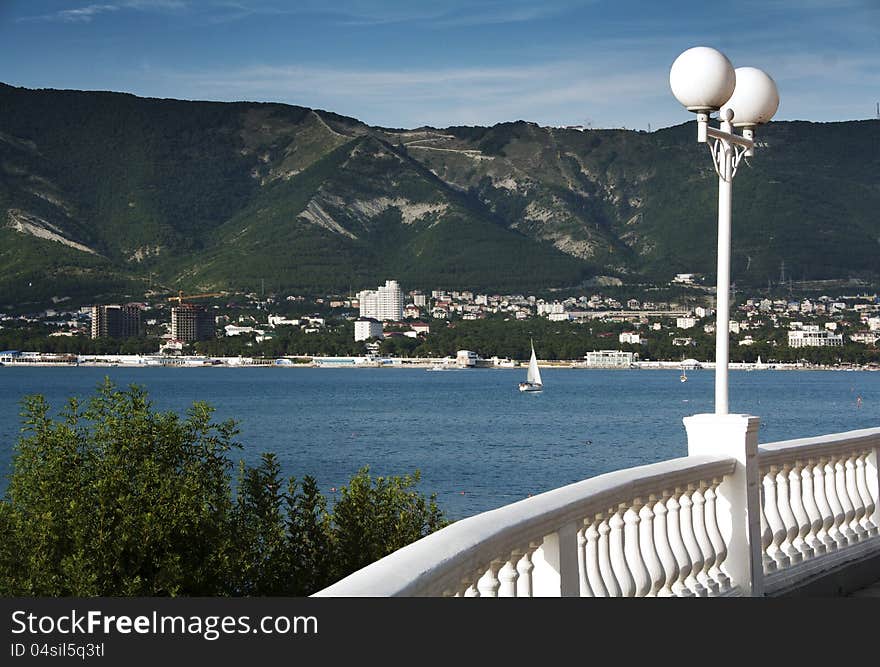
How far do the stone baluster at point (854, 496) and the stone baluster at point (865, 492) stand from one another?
1.4 inches

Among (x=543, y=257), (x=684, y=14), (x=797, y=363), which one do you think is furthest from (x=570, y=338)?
(x=684, y=14)

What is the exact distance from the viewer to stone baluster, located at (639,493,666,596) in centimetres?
468

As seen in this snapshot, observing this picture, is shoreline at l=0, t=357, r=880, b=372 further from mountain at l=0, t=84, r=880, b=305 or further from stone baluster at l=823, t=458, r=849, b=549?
stone baluster at l=823, t=458, r=849, b=549

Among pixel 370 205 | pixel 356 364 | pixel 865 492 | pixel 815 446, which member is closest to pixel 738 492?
pixel 815 446

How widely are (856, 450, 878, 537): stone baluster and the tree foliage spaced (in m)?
5.04

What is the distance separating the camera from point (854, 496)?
697 centimetres

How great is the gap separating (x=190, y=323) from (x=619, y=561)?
13858 centimetres

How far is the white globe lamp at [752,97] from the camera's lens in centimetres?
678

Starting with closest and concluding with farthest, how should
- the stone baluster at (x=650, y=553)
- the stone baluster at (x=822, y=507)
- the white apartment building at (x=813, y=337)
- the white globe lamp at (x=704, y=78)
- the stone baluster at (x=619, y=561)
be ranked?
the stone baluster at (x=619, y=561) < the stone baluster at (x=650, y=553) < the white globe lamp at (x=704, y=78) < the stone baluster at (x=822, y=507) < the white apartment building at (x=813, y=337)

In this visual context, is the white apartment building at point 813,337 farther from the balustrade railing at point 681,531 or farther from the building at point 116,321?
the balustrade railing at point 681,531

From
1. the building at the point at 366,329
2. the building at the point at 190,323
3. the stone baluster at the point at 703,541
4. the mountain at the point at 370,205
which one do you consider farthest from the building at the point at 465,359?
the stone baluster at the point at 703,541

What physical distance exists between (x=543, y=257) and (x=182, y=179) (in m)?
56.1

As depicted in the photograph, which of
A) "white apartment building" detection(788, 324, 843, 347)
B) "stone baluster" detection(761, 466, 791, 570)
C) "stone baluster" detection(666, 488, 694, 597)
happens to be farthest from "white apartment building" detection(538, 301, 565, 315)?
"stone baluster" detection(666, 488, 694, 597)

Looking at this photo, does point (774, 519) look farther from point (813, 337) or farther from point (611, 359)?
point (611, 359)
